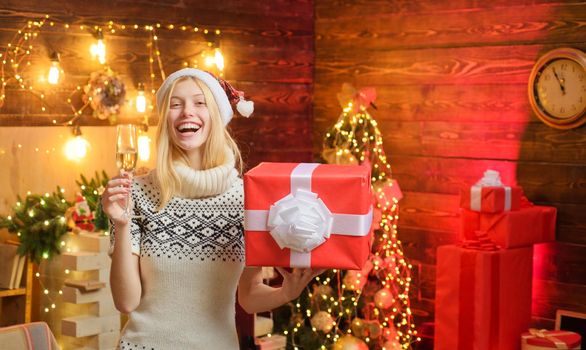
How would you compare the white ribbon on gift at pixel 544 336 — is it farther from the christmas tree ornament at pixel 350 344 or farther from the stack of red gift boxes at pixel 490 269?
the christmas tree ornament at pixel 350 344

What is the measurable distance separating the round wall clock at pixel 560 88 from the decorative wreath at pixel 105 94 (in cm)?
205

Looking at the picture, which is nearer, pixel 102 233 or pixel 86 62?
pixel 102 233

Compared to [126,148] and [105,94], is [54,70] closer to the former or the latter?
[105,94]

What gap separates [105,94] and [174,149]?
8.22 ft

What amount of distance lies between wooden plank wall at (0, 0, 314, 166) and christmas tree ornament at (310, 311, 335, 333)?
45.5 inches

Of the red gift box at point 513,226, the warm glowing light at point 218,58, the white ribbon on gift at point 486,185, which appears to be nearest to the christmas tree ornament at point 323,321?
the red gift box at point 513,226

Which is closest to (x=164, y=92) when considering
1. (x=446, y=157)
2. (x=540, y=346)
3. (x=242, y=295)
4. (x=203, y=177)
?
(x=203, y=177)

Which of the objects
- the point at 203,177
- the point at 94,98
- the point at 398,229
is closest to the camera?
the point at 203,177

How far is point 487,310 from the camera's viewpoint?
438 cm

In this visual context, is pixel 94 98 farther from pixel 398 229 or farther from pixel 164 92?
pixel 164 92

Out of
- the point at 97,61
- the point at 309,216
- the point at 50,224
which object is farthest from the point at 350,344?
the point at 309,216

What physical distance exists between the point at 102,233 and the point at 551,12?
2.42 metres

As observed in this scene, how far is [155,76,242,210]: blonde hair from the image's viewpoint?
2170mm

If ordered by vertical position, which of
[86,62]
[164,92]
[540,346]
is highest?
[86,62]
